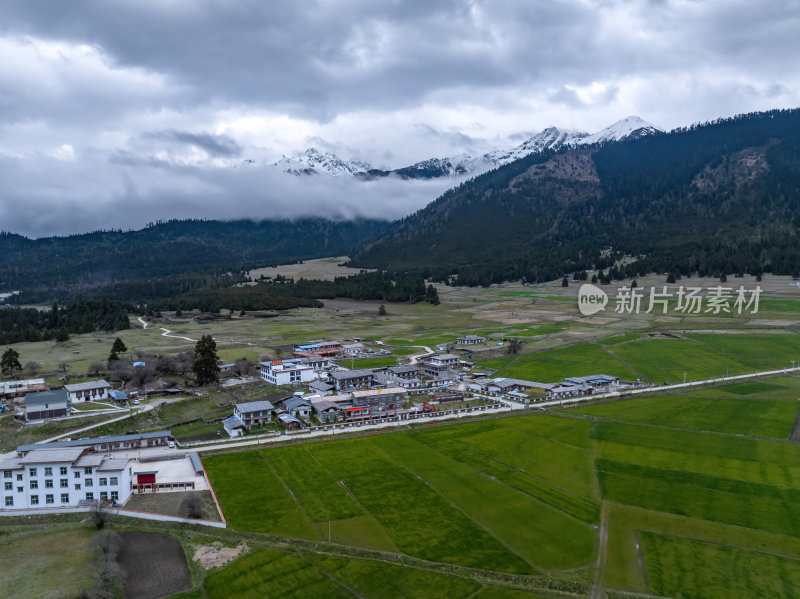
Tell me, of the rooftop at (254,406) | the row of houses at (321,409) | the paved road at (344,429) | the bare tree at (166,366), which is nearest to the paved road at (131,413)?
the row of houses at (321,409)

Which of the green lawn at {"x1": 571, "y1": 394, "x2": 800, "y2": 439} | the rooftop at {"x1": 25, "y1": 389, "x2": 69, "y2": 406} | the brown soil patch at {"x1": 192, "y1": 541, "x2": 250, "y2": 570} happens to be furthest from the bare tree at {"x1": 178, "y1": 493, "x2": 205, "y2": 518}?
the green lawn at {"x1": 571, "y1": 394, "x2": 800, "y2": 439}

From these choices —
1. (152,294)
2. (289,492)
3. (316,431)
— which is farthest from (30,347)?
(152,294)

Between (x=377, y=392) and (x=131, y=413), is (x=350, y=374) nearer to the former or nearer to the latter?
(x=377, y=392)

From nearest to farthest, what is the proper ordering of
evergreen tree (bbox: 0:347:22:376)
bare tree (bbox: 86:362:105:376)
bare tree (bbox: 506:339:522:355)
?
bare tree (bbox: 86:362:105:376) → evergreen tree (bbox: 0:347:22:376) → bare tree (bbox: 506:339:522:355)

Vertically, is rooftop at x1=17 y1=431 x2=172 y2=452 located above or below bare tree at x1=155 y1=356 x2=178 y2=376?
below

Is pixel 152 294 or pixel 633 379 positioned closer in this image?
pixel 633 379

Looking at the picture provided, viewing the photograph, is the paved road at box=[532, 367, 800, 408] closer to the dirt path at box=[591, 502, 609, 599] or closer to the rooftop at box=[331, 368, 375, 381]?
the rooftop at box=[331, 368, 375, 381]

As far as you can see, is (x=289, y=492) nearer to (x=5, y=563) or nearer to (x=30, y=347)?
(x=5, y=563)

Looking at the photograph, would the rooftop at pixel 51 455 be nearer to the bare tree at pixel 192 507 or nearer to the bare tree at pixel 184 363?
the bare tree at pixel 192 507
